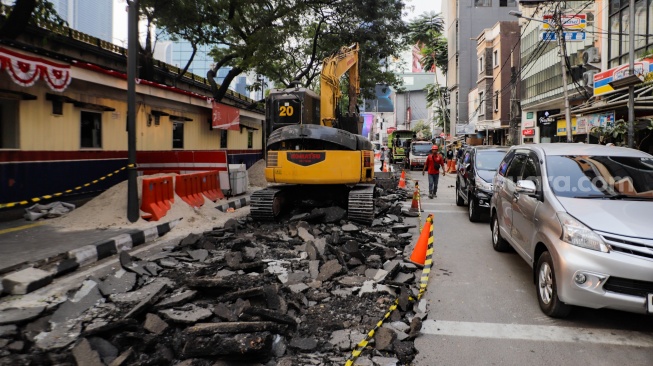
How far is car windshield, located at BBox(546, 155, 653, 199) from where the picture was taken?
16.8 feet

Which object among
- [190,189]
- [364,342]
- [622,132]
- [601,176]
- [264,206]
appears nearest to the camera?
[364,342]

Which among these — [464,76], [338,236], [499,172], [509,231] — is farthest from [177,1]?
[464,76]

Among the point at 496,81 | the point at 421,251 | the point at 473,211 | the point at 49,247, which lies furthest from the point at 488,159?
the point at 496,81

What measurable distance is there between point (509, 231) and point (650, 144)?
1564cm

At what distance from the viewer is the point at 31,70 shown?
883 cm

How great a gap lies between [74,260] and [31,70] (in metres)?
4.51

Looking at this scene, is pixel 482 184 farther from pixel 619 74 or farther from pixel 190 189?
pixel 619 74

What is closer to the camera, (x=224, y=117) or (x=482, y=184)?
(x=482, y=184)

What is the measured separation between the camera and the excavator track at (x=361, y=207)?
9.45 metres

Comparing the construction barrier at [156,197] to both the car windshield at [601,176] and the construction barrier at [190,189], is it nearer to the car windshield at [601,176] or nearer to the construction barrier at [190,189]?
the construction barrier at [190,189]

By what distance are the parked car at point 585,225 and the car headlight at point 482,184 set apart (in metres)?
3.83

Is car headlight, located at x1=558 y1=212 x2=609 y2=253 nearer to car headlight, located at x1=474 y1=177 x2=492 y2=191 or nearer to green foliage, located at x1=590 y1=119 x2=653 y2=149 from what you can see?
car headlight, located at x1=474 y1=177 x2=492 y2=191

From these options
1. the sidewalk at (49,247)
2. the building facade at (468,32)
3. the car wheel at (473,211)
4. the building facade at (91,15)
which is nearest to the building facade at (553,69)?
the car wheel at (473,211)

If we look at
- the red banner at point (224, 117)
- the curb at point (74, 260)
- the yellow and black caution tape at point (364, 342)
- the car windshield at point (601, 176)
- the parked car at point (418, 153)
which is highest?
the red banner at point (224, 117)
